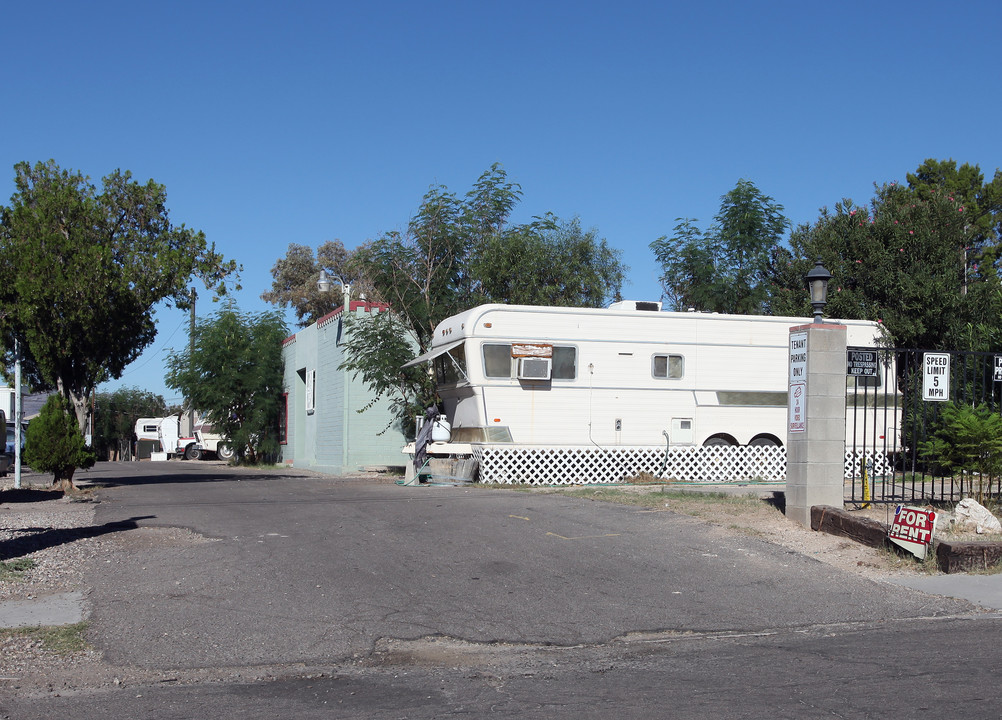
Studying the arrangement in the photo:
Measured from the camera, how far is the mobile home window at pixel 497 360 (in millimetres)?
18188

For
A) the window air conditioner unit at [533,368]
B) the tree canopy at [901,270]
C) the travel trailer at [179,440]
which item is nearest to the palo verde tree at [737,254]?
the tree canopy at [901,270]

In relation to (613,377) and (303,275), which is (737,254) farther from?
(303,275)

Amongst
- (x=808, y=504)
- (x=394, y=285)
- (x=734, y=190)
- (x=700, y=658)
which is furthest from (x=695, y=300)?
(x=700, y=658)

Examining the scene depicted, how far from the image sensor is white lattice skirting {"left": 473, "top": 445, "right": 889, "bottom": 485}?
722 inches

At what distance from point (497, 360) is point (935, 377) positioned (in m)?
8.54

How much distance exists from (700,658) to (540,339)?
485 inches

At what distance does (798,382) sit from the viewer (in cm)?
1139

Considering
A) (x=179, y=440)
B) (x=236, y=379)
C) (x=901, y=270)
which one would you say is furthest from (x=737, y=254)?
(x=179, y=440)

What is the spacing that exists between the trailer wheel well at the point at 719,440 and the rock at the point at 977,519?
8742mm

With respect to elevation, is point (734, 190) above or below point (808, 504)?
above

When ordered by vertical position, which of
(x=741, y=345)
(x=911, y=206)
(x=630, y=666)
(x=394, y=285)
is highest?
(x=911, y=206)

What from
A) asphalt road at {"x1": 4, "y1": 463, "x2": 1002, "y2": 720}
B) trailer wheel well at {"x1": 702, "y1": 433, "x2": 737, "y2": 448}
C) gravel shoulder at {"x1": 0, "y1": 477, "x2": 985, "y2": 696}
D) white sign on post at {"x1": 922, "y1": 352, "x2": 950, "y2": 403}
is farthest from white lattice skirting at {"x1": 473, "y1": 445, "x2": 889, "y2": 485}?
white sign on post at {"x1": 922, "y1": 352, "x2": 950, "y2": 403}

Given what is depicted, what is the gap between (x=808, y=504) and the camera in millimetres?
11125

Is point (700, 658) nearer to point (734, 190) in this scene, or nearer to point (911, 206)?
point (911, 206)
